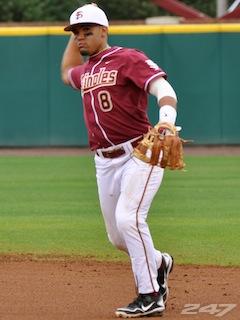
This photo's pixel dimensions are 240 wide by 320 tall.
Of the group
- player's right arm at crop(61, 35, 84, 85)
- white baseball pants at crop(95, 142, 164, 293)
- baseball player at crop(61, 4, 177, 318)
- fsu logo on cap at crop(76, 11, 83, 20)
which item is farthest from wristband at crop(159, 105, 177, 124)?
player's right arm at crop(61, 35, 84, 85)

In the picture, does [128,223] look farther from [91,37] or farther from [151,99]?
[151,99]

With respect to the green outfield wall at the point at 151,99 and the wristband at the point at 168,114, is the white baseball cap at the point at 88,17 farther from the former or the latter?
the green outfield wall at the point at 151,99

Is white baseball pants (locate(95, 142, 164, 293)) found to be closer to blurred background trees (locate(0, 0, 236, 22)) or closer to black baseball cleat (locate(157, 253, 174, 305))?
black baseball cleat (locate(157, 253, 174, 305))

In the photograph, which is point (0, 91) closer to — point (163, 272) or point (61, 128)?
point (61, 128)

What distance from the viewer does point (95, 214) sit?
431 inches

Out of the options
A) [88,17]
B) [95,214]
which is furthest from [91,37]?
[95,214]

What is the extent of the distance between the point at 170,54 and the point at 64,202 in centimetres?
826

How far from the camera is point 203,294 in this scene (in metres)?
6.70

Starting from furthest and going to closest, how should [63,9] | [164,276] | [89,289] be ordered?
[63,9] < [89,289] < [164,276]

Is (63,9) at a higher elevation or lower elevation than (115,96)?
lower

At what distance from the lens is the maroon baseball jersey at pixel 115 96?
5883 mm

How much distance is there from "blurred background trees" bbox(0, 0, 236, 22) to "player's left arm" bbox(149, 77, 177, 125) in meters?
26.5

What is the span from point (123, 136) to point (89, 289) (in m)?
1.38

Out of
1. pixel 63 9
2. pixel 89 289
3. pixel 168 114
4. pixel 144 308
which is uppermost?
pixel 168 114
